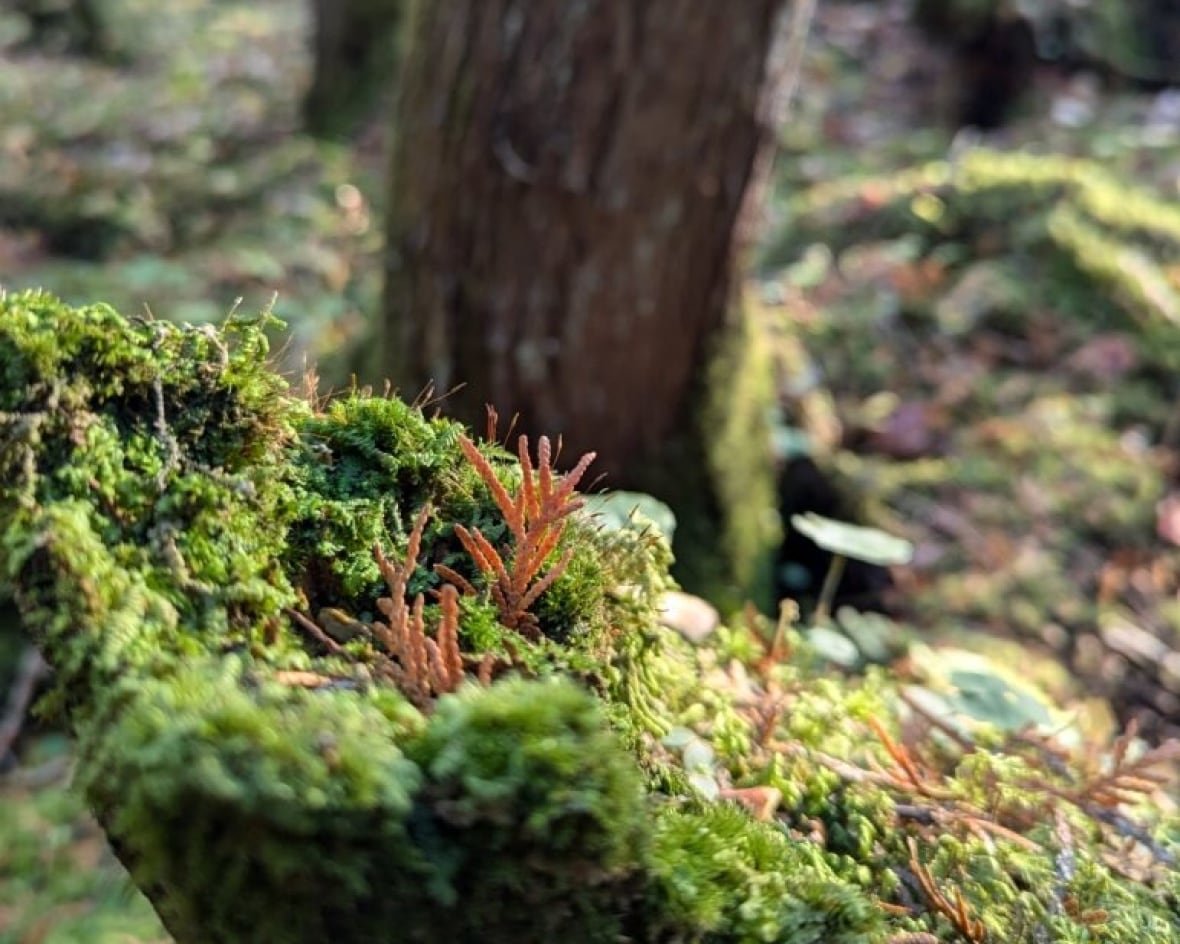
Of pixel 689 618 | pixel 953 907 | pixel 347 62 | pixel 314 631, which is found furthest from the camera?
pixel 347 62

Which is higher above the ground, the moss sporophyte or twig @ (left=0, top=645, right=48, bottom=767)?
the moss sporophyte

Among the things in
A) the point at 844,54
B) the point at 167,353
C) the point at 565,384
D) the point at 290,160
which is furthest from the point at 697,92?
the point at 844,54

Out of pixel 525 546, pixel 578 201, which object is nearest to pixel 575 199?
A: pixel 578 201

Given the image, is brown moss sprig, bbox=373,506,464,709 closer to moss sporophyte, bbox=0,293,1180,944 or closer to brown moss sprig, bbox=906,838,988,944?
moss sporophyte, bbox=0,293,1180,944

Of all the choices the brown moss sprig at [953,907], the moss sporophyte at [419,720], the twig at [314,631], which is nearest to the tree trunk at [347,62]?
the moss sporophyte at [419,720]

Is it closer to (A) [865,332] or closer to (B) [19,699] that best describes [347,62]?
(A) [865,332]

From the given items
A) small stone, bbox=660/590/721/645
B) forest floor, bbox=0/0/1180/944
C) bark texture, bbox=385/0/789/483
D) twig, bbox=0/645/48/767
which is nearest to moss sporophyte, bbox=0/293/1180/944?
small stone, bbox=660/590/721/645
